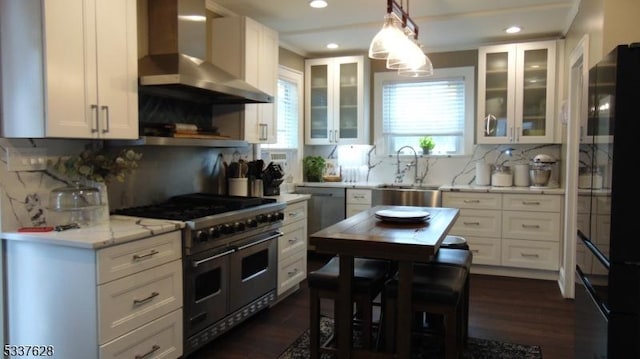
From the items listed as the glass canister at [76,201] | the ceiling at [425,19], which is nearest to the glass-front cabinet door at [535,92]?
the ceiling at [425,19]

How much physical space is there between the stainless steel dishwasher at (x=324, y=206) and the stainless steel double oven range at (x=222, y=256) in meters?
1.64

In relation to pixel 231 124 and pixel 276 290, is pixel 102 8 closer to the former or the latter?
pixel 231 124

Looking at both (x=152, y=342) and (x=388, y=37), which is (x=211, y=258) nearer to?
(x=152, y=342)

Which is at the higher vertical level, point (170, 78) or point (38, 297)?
point (170, 78)

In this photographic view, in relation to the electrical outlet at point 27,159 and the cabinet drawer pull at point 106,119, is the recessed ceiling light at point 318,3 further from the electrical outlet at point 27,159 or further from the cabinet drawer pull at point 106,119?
the electrical outlet at point 27,159

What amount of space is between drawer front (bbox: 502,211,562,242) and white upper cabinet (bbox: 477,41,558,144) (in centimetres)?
80

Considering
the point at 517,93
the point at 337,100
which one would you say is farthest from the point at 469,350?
the point at 337,100

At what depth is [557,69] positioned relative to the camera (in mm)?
4816

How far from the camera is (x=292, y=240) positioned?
4.17m

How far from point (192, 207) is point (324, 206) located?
7.60 ft

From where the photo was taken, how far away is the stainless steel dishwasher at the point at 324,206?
5.40 m

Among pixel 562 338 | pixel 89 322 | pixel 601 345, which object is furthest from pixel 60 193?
pixel 562 338

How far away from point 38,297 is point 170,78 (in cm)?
138

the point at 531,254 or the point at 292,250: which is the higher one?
the point at 292,250
